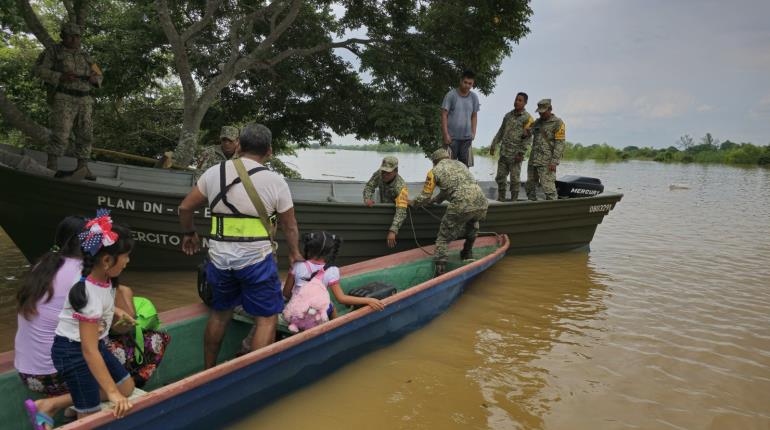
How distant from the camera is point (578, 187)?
9203mm

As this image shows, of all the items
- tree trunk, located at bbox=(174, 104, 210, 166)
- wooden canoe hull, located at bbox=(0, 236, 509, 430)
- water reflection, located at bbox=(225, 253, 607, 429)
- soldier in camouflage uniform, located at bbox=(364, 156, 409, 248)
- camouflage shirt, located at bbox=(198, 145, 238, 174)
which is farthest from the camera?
tree trunk, located at bbox=(174, 104, 210, 166)

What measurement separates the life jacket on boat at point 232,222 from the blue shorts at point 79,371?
0.89m

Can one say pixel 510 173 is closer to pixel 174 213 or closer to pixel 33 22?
pixel 174 213

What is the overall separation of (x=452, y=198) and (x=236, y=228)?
3.60 metres

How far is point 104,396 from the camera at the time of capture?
8.53 feet

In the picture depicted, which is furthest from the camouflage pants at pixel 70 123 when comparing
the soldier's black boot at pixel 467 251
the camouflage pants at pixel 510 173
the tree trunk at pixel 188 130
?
the camouflage pants at pixel 510 173

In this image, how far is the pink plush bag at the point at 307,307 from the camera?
362 centimetres

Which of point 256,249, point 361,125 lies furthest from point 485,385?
point 361,125

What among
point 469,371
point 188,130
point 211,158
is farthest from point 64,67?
point 469,371

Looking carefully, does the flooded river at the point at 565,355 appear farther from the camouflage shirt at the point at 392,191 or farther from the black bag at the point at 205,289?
the camouflage shirt at the point at 392,191

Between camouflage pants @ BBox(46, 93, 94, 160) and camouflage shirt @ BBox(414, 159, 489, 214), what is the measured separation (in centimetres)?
451

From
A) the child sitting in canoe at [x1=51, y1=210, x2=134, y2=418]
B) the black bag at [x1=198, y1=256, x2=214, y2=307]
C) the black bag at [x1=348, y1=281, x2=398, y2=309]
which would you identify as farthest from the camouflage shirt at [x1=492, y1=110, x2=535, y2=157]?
the child sitting in canoe at [x1=51, y1=210, x2=134, y2=418]

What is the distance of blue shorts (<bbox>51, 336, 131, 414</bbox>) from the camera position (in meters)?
2.28

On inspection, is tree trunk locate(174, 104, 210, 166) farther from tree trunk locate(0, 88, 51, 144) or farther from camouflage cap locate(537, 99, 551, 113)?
camouflage cap locate(537, 99, 551, 113)
